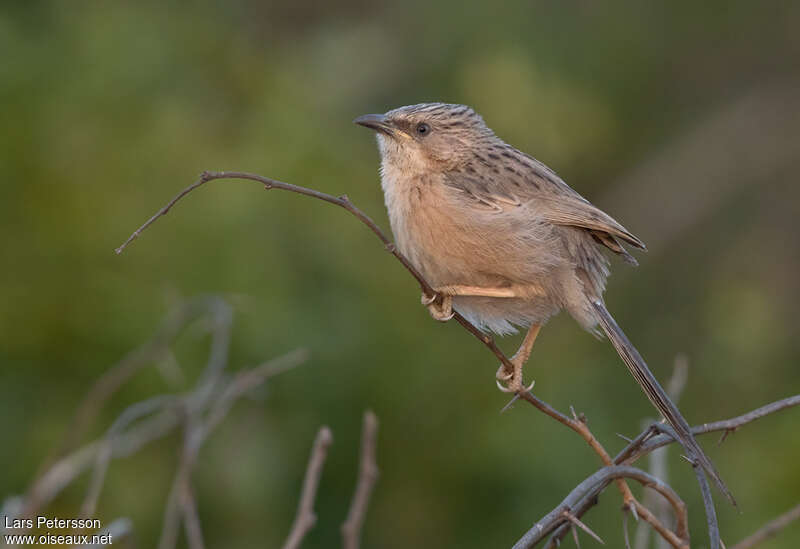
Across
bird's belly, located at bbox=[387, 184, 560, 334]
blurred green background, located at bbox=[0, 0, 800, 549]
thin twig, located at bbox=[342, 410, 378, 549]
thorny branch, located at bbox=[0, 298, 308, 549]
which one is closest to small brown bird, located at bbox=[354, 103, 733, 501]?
bird's belly, located at bbox=[387, 184, 560, 334]

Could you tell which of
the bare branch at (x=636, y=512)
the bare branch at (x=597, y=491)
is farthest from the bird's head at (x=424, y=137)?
the bare branch at (x=597, y=491)

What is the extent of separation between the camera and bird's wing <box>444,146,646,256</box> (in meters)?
4.58

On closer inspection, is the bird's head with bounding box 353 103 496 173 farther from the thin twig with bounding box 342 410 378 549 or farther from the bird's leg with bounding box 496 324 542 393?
the thin twig with bounding box 342 410 378 549

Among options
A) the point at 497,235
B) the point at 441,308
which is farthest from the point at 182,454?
the point at 497,235

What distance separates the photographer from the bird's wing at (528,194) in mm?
4582

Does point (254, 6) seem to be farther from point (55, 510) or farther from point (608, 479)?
point (608, 479)

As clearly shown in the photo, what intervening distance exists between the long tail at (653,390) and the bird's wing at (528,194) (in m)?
0.28

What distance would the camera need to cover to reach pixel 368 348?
650cm

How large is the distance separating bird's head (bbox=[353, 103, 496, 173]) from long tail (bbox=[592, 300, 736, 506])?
0.88 metres

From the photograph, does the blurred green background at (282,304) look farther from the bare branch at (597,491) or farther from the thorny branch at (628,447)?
the bare branch at (597,491)

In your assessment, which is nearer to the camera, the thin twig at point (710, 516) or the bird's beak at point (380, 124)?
the thin twig at point (710, 516)

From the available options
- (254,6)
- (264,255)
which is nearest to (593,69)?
(254,6)

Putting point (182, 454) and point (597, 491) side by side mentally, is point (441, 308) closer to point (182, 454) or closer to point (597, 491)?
point (182, 454)

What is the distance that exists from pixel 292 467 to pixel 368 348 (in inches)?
31.0
